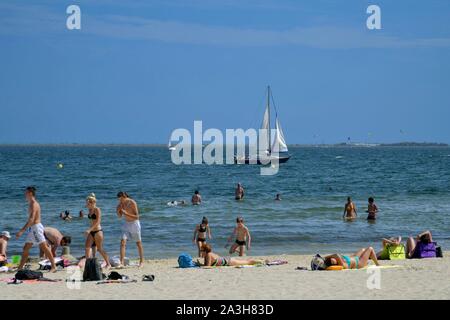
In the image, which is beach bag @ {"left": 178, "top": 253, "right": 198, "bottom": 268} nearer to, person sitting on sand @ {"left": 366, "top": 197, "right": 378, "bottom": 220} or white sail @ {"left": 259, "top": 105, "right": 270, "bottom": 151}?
person sitting on sand @ {"left": 366, "top": 197, "right": 378, "bottom": 220}

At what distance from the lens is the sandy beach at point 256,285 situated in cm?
1087

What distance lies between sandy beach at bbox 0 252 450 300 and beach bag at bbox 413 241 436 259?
5.08 feet

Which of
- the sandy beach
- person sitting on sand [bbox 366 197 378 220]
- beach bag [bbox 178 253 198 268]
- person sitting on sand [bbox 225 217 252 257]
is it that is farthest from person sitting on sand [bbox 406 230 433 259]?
person sitting on sand [bbox 366 197 378 220]

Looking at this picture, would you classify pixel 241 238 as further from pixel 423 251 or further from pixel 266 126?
pixel 266 126

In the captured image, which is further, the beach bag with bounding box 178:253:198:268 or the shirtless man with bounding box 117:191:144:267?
the beach bag with bounding box 178:253:198:268

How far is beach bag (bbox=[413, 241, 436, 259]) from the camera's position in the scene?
52.1 feet

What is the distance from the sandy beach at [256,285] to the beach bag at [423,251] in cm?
155

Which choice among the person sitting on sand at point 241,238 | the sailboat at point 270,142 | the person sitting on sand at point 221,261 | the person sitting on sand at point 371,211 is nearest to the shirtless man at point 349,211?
the person sitting on sand at point 371,211

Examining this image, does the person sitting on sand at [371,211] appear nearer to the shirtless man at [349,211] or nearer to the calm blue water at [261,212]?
the calm blue water at [261,212]

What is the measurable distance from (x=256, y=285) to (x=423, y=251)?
221 inches

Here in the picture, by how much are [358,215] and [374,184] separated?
2515 centimetres

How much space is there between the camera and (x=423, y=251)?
15.9 metres

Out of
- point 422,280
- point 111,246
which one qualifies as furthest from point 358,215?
point 422,280
